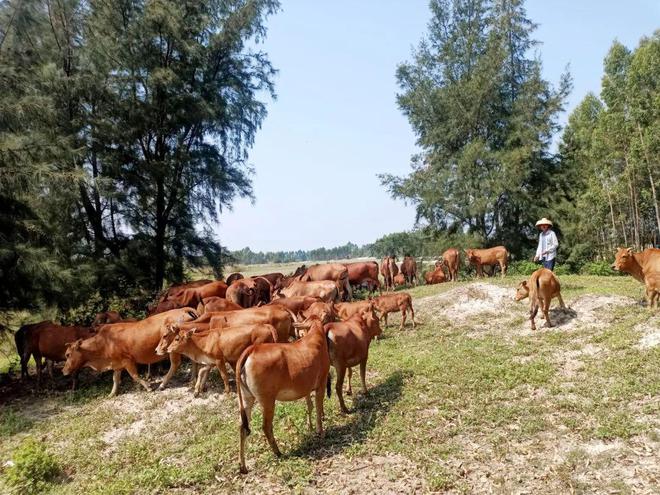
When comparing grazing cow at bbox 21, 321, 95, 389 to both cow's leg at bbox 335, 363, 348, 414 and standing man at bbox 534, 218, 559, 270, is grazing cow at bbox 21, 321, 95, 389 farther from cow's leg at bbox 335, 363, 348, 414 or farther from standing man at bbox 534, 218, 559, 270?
standing man at bbox 534, 218, 559, 270

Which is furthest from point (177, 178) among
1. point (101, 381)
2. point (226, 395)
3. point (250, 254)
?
point (250, 254)

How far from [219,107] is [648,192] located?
23.1m

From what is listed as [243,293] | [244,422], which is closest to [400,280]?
[243,293]

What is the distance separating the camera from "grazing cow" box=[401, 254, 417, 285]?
24.4 meters

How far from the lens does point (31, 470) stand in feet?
21.1

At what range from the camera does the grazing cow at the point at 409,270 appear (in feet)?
80.1

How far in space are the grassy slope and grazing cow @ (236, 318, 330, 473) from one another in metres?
0.64

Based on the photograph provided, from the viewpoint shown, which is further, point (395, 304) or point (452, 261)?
point (452, 261)

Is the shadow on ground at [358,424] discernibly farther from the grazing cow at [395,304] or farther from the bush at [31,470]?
the grazing cow at [395,304]

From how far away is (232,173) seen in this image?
21812 mm

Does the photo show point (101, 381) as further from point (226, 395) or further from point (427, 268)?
point (427, 268)

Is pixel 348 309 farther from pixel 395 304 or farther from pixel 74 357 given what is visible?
pixel 74 357

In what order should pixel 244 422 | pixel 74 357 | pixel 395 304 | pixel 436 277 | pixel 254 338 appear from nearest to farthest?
pixel 244 422, pixel 254 338, pixel 74 357, pixel 395 304, pixel 436 277

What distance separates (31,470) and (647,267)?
1219 cm
